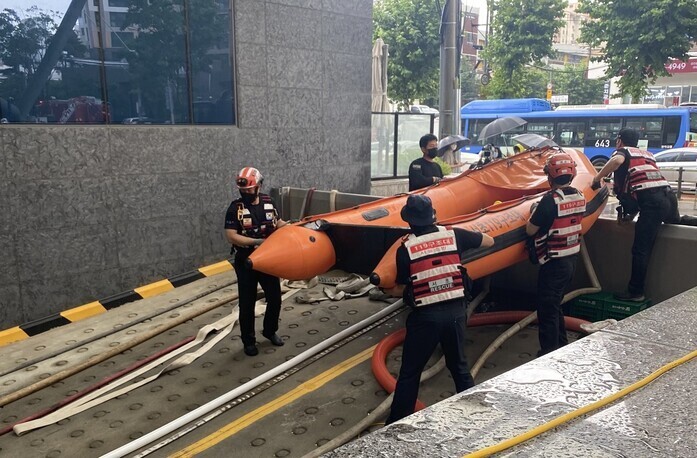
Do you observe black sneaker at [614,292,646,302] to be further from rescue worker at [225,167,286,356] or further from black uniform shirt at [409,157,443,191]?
rescue worker at [225,167,286,356]

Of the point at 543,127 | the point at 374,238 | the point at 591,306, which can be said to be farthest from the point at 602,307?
the point at 543,127

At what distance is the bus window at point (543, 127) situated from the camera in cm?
Answer: 2405

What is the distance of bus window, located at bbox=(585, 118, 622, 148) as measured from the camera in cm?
2216

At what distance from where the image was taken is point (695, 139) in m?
21.5

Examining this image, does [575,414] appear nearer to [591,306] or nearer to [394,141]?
[591,306]

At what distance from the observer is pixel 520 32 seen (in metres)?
26.1

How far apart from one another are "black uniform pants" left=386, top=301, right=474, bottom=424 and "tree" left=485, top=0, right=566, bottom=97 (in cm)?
2488

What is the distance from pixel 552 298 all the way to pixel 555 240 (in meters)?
0.50

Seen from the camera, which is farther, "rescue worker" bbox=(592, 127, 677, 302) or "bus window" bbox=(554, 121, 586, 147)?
"bus window" bbox=(554, 121, 586, 147)

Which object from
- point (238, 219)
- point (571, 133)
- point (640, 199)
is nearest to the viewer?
point (238, 219)

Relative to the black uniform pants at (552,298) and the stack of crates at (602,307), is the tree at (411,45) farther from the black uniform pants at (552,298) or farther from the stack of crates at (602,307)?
the black uniform pants at (552,298)

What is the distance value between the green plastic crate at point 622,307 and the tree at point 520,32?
22923mm

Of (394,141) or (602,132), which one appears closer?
(394,141)

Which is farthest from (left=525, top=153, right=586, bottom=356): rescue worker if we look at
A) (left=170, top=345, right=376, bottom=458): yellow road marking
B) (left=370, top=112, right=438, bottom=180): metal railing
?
(left=370, top=112, right=438, bottom=180): metal railing
